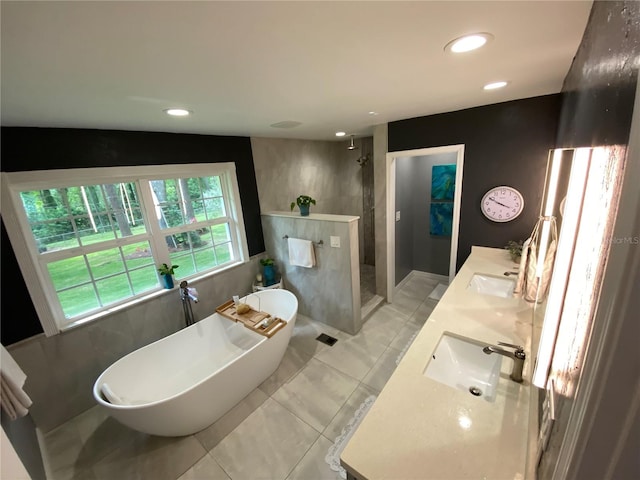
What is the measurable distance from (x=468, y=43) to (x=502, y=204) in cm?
197

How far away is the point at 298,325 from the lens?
3197 millimetres

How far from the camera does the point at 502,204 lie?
2502 mm

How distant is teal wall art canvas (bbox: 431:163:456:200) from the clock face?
105 cm

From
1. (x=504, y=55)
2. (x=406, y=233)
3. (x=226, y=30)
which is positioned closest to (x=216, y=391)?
(x=226, y=30)

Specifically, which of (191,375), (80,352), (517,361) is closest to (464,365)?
(517,361)

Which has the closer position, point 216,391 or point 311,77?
point 311,77

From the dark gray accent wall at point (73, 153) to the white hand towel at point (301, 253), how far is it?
1.30 metres

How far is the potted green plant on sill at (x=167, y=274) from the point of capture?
251cm

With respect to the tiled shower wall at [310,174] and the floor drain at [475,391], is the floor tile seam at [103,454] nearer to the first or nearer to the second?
the floor drain at [475,391]

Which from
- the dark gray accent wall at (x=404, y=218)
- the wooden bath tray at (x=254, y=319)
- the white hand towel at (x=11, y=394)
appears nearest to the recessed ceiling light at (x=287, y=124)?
the dark gray accent wall at (x=404, y=218)

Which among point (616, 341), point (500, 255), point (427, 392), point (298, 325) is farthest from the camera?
point (298, 325)

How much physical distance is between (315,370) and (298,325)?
2.59 ft

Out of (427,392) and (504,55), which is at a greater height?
(504,55)

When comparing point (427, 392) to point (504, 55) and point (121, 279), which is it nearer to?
point (504, 55)
